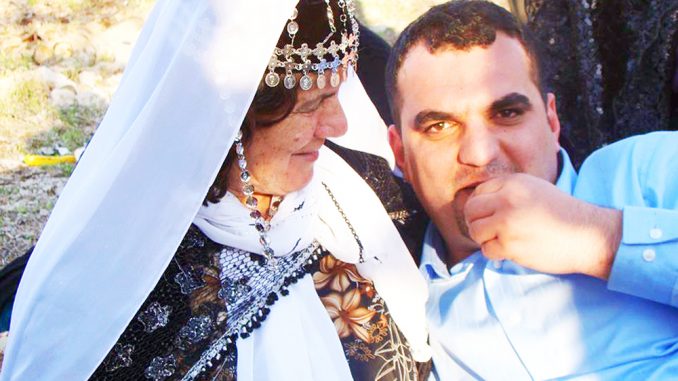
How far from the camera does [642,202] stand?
1800 mm


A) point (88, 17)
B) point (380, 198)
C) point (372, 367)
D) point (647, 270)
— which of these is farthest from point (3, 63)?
point (647, 270)

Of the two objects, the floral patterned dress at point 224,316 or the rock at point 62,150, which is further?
the rock at point 62,150

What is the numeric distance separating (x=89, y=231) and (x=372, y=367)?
2.69 feet

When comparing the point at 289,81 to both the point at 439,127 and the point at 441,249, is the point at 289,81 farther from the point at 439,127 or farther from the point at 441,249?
the point at 441,249

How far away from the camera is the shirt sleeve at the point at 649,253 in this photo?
155 centimetres

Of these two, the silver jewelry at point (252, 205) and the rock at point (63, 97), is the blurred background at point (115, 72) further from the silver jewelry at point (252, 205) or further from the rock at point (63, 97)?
the silver jewelry at point (252, 205)

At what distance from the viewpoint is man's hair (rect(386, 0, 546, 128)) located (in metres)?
2.01

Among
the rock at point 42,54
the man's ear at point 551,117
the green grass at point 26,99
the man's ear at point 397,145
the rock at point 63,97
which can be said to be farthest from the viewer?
the rock at point 42,54

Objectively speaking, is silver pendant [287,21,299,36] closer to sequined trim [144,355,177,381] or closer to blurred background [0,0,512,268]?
sequined trim [144,355,177,381]

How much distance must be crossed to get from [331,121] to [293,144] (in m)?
0.13

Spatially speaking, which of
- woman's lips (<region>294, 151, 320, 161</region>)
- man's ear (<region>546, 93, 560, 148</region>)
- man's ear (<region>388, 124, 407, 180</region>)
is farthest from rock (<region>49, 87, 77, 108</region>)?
man's ear (<region>546, 93, 560, 148</region>)

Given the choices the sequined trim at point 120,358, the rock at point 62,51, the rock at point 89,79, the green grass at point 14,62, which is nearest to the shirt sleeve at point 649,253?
the sequined trim at point 120,358

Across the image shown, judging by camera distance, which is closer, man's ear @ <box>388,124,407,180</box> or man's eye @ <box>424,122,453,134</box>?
man's eye @ <box>424,122,453,134</box>

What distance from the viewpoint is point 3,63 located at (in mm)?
5781
